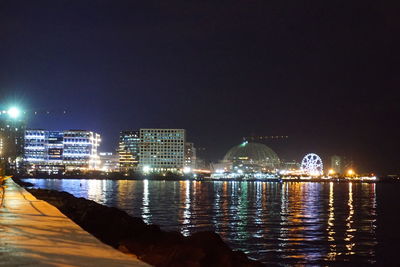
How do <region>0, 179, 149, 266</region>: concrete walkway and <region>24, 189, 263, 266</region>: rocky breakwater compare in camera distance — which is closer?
<region>0, 179, 149, 266</region>: concrete walkway

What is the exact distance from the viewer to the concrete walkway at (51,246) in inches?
380

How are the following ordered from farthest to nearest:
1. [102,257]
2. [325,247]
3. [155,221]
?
[155,221], [325,247], [102,257]

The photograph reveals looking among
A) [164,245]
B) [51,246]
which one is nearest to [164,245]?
[164,245]

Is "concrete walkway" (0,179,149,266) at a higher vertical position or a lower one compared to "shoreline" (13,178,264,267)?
higher

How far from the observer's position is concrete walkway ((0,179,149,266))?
380 inches

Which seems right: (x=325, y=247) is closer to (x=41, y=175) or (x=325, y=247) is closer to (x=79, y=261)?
(x=79, y=261)

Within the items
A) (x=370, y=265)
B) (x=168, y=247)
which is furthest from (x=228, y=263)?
(x=370, y=265)

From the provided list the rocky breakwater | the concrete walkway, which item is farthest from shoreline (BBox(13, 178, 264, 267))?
the concrete walkway

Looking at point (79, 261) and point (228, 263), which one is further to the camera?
point (228, 263)

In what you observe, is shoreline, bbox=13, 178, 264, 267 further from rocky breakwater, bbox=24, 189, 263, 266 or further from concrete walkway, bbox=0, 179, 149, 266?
concrete walkway, bbox=0, 179, 149, 266

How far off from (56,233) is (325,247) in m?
13.5

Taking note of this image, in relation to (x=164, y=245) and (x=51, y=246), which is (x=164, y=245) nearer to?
(x=164, y=245)

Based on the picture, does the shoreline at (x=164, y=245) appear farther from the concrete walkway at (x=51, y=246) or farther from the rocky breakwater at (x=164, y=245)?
the concrete walkway at (x=51, y=246)

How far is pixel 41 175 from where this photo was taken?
186 m
